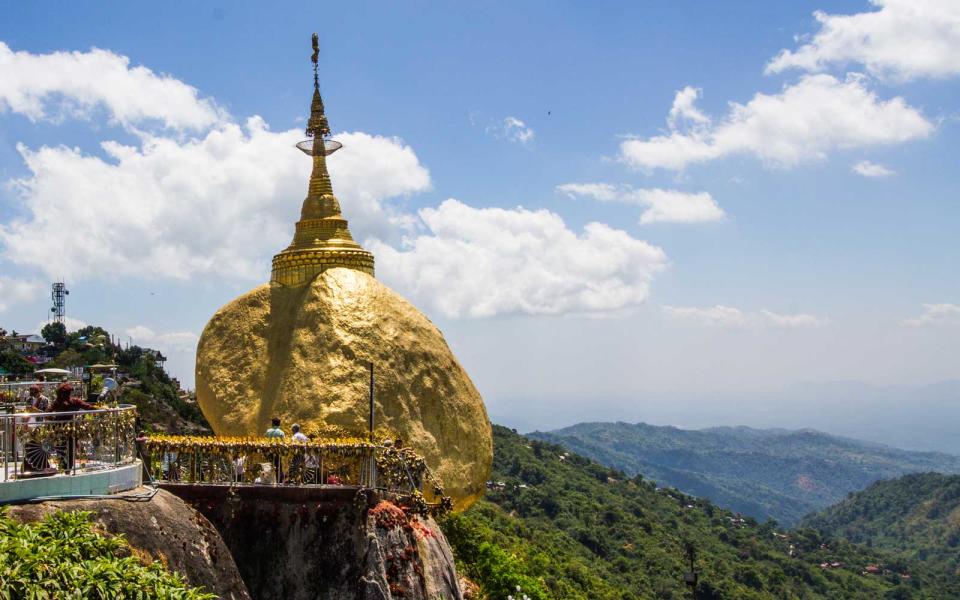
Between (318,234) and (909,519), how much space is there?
16698 centimetres

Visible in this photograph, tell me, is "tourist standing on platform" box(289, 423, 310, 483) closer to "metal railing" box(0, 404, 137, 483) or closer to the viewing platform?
the viewing platform

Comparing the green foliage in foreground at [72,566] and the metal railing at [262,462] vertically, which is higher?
the metal railing at [262,462]

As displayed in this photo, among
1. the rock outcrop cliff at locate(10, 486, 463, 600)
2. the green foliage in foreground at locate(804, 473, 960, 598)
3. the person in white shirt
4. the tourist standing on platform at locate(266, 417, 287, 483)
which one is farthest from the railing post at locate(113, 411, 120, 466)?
the green foliage in foreground at locate(804, 473, 960, 598)

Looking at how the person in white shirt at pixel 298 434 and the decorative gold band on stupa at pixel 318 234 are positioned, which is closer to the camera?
the person in white shirt at pixel 298 434

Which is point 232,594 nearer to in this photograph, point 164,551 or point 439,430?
point 164,551

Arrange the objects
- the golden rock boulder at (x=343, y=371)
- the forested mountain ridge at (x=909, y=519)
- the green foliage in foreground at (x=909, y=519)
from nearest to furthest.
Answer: the golden rock boulder at (x=343, y=371) < the green foliage in foreground at (x=909, y=519) < the forested mountain ridge at (x=909, y=519)

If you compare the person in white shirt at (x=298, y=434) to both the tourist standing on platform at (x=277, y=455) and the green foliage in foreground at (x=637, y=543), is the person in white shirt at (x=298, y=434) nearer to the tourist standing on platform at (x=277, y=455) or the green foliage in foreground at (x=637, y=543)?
the tourist standing on platform at (x=277, y=455)

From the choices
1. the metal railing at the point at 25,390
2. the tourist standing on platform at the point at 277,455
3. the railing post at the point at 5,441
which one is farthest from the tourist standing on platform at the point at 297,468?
the railing post at the point at 5,441

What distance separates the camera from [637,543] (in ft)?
246

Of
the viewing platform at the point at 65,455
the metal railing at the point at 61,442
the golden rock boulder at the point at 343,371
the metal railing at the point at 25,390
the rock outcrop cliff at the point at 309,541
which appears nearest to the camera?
the viewing platform at the point at 65,455

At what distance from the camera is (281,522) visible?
17328mm

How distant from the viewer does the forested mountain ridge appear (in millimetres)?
142375

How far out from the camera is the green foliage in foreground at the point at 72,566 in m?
11.0

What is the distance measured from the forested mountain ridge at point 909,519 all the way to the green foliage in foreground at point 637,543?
3491cm
